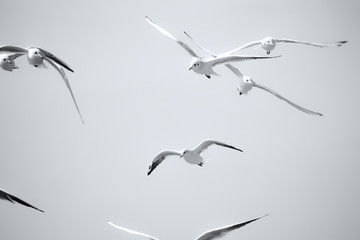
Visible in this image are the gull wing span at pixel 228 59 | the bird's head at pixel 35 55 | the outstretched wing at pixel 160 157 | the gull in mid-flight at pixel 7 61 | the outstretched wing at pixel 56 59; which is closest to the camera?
the outstretched wing at pixel 56 59

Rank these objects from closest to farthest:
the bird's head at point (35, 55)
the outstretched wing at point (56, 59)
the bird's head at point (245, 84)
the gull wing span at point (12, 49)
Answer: the outstretched wing at point (56, 59) < the gull wing span at point (12, 49) < the bird's head at point (35, 55) < the bird's head at point (245, 84)

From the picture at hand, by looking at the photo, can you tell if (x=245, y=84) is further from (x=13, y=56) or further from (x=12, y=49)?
(x=13, y=56)

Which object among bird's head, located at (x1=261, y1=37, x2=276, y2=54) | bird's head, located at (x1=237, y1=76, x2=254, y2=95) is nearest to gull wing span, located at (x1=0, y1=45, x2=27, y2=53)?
bird's head, located at (x1=237, y1=76, x2=254, y2=95)

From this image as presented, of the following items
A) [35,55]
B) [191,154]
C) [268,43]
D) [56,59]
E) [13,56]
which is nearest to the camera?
[56,59]

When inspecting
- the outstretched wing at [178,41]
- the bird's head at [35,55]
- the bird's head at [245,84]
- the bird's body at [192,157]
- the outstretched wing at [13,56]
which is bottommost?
the bird's body at [192,157]

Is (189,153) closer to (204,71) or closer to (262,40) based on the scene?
(204,71)

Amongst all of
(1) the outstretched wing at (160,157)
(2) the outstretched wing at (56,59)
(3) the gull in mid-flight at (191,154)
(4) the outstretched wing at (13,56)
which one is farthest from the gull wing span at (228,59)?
(4) the outstretched wing at (13,56)

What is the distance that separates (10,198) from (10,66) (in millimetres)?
3827

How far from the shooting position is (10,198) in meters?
9.97

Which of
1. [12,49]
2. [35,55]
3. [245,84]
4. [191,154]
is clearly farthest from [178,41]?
[12,49]

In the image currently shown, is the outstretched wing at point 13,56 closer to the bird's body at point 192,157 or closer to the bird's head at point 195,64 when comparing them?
the bird's head at point 195,64

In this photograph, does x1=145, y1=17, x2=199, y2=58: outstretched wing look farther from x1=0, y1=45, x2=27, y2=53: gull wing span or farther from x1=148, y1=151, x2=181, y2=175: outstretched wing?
x1=0, y1=45, x2=27, y2=53: gull wing span

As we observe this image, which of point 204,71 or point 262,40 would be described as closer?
point 204,71

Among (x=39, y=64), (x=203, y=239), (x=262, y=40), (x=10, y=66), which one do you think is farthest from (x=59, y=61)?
(x=262, y=40)
